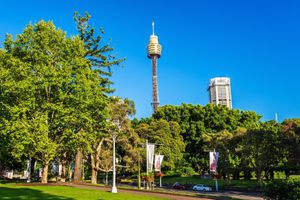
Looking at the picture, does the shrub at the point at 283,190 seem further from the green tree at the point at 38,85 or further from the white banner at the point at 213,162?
the white banner at the point at 213,162

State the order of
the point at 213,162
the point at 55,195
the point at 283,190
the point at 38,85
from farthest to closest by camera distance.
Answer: the point at 213,162 → the point at 38,85 → the point at 55,195 → the point at 283,190

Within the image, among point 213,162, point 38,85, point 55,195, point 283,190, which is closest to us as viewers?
point 283,190

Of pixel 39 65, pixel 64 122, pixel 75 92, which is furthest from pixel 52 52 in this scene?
pixel 64 122

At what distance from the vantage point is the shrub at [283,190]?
17.5m

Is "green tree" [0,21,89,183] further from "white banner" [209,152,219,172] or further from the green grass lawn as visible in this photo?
"white banner" [209,152,219,172]

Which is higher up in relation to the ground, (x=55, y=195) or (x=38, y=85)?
(x=38, y=85)

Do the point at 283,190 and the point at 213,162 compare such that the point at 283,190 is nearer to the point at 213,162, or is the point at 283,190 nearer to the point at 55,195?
the point at 55,195

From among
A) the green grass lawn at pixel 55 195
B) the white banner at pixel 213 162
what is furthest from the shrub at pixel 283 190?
the white banner at pixel 213 162

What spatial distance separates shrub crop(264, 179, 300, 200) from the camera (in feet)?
57.5

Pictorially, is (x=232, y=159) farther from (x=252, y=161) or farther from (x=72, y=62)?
(x=72, y=62)

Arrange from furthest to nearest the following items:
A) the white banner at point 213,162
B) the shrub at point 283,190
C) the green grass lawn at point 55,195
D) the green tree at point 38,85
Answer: the white banner at point 213,162 → the green tree at point 38,85 → the green grass lawn at point 55,195 → the shrub at point 283,190

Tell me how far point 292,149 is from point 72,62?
94.5 feet

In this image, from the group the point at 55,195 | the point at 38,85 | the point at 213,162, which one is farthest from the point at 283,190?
the point at 213,162

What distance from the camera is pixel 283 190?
18.7 m
